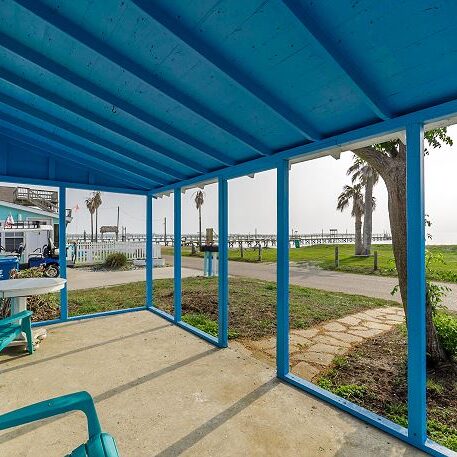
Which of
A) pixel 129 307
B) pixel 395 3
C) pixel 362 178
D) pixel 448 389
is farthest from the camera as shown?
pixel 362 178

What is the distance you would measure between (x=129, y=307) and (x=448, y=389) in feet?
18.3

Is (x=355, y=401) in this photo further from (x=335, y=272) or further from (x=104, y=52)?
(x=335, y=272)

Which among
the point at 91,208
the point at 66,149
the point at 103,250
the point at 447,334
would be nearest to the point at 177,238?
the point at 66,149

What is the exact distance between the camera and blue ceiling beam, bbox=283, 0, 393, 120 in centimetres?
165

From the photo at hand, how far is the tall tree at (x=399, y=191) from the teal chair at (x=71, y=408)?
327 centimetres

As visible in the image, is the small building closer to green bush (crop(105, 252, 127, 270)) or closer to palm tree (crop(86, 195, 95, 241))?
green bush (crop(105, 252, 127, 270))

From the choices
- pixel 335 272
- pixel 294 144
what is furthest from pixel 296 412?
pixel 335 272

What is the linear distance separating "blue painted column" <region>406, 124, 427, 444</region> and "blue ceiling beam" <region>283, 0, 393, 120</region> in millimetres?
309

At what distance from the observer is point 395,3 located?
5.00ft

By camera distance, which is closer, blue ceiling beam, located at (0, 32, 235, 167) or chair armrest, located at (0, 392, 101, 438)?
chair armrest, located at (0, 392, 101, 438)

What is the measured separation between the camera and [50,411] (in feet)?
5.08

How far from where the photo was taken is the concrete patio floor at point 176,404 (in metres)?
2.27

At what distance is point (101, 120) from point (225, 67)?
186 cm

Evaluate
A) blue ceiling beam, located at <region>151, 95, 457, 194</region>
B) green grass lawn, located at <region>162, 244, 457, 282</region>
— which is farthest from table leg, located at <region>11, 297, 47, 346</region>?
green grass lawn, located at <region>162, 244, 457, 282</region>
